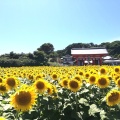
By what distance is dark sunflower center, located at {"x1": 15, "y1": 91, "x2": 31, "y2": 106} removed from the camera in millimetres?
4480

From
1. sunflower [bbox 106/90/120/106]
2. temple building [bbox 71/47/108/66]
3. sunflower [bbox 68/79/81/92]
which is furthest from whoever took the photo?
temple building [bbox 71/47/108/66]

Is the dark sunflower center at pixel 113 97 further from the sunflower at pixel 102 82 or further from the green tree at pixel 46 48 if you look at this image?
the green tree at pixel 46 48

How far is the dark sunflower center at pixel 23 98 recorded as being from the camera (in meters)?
4.48

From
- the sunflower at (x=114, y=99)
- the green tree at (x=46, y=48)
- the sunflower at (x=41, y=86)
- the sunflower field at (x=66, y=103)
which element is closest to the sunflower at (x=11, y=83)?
the sunflower field at (x=66, y=103)

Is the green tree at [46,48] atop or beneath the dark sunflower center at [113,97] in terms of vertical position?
atop

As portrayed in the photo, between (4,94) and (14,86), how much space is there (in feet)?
0.97

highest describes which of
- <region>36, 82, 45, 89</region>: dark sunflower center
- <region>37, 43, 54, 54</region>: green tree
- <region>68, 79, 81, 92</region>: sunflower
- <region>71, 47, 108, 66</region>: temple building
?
<region>37, 43, 54, 54</region>: green tree

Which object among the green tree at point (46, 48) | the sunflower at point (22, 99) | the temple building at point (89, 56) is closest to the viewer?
the sunflower at point (22, 99)

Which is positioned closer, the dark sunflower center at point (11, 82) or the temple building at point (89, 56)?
the dark sunflower center at point (11, 82)

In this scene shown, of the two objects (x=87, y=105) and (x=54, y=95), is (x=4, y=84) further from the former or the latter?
(x=87, y=105)

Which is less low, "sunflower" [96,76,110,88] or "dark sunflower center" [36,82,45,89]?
"dark sunflower center" [36,82,45,89]

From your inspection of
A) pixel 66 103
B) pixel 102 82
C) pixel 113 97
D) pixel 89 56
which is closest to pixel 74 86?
pixel 66 103

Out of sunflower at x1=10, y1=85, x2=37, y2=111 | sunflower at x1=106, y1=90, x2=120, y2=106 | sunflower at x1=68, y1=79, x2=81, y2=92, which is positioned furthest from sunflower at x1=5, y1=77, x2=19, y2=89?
sunflower at x1=10, y1=85, x2=37, y2=111

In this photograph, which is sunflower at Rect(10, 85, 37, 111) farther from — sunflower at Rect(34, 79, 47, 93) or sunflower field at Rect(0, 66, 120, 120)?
sunflower at Rect(34, 79, 47, 93)
